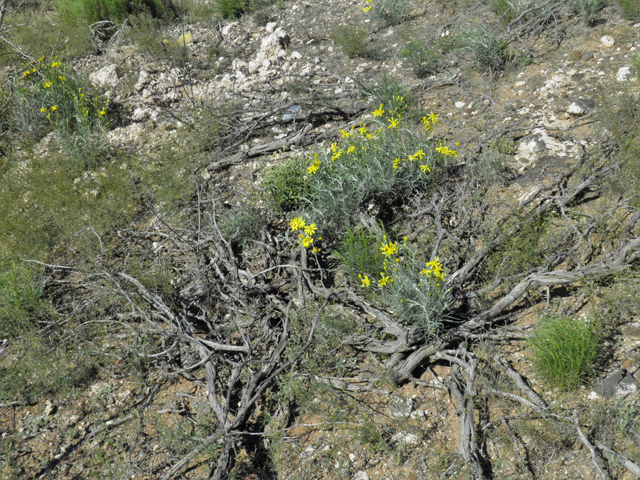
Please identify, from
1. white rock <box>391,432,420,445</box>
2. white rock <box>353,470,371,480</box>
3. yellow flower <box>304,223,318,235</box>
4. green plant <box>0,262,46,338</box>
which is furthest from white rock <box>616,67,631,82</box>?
green plant <box>0,262,46,338</box>

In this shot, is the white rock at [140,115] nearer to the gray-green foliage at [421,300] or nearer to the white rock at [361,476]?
the gray-green foliage at [421,300]

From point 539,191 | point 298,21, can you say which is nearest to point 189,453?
point 539,191

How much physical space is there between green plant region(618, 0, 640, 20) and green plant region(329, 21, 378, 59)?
2.55m

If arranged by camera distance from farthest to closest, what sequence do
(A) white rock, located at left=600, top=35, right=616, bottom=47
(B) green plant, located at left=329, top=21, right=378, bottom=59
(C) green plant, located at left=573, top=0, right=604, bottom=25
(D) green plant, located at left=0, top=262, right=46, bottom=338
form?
(B) green plant, located at left=329, top=21, right=378, bottom=59
(C) green plant, located at left=573, top=0, right=604, bottom=25
(A) white rock, located at left=600, top=35, right=616, bottom=47
(D) green plant, located at left=0, top=262, right=46, bottom=338

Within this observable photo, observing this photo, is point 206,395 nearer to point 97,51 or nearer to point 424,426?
point 424,426

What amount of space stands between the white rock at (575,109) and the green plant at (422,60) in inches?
61.8

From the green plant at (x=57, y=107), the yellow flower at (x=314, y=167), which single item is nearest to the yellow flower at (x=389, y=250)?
the yellow flower at (x=314, y=167)

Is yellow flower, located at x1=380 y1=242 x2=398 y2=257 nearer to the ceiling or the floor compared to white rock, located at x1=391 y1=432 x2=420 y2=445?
nearer to the ceiling

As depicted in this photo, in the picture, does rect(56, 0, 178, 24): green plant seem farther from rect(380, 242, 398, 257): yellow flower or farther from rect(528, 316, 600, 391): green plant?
rect(528, 316, 600, 391): green plant

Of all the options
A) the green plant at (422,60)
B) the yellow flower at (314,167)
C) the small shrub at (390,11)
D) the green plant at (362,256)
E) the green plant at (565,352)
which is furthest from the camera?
the small shrub at (390,11)

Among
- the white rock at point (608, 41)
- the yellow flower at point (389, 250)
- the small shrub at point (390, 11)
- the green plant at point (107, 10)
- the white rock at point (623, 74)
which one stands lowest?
the yellow flower at point (389, 250)

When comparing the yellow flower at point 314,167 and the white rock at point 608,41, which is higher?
the white rock at point 608,41

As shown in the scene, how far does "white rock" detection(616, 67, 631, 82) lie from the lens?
399 centimetres

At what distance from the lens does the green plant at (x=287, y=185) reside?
3996 millimetres
